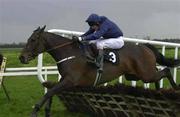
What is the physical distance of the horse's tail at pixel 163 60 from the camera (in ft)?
29.8

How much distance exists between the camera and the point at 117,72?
817 centimetres

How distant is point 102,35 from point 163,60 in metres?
1.68

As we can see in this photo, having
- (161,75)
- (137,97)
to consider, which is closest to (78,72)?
(137,97)

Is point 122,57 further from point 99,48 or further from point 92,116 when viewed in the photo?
point 92,116

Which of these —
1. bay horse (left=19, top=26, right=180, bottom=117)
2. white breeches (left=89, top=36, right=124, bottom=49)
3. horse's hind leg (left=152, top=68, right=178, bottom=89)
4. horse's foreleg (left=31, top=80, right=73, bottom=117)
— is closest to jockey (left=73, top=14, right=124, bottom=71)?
white breeches (left=89, top=36, right=124, bottom=49)

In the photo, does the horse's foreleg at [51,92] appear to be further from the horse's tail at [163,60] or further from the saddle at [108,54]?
the horse's tail at [163,60]

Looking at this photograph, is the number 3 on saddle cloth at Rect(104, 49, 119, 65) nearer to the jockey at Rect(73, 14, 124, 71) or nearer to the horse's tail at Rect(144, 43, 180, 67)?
the jockey at Rect(73, 14, 124, 71)

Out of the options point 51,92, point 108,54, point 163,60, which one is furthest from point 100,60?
point 163,60

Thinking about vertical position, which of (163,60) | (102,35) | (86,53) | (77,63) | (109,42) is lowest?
(163,60)

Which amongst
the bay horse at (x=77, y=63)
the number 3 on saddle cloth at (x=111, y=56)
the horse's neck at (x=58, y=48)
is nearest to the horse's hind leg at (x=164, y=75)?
the bay horse at (x=77, y=63)

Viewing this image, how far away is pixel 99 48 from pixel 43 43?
916 mm

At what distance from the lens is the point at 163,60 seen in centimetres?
917

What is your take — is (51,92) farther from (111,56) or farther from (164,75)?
(164,75)

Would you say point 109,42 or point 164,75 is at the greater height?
point 109,42
